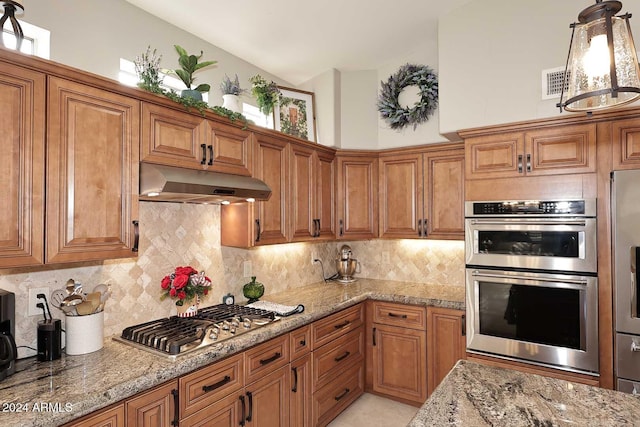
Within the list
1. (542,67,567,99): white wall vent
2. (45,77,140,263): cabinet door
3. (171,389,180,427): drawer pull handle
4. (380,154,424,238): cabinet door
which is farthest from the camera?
(380,154,424,238): cabinet door

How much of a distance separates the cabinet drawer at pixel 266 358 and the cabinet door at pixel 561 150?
2.12 metres

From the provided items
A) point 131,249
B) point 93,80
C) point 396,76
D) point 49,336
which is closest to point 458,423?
point 131,249

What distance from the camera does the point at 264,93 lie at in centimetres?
306

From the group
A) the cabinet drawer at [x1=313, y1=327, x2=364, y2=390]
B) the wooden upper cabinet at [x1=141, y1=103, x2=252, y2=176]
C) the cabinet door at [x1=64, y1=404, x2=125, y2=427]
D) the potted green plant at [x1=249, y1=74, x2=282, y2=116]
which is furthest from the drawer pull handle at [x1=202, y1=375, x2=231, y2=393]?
the potted green plant at [x1=249, y1=74, x2=282, y2=116]

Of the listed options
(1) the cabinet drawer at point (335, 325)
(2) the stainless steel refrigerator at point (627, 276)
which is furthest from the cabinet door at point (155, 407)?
A: (2) the stainless steel refrigerator at point (627, 276)

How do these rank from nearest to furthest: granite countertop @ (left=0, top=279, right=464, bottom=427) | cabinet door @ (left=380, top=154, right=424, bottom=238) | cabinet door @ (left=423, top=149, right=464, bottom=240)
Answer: granite countertop @ (left=0, top=279, right=464, bottom=427) → cabinet door @ (left=423, top=149, right=464, bottom=240) → cabinet door @ (left=380, top=154, right=424, bottom=238)

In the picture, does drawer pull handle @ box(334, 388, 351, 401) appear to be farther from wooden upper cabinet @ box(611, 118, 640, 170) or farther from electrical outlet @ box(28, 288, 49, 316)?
wooden upper cabinet @ box(611, 118, 640, 170)

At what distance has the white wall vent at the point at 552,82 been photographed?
2.51m

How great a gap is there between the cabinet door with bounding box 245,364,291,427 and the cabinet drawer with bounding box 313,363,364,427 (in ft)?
1.19

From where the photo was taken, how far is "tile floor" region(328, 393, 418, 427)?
2.93 meters

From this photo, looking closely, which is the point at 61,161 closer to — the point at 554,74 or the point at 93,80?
the point at 93,80

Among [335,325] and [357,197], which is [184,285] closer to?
[335,325]

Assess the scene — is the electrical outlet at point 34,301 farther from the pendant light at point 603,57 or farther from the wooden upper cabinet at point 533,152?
the wooden upper cabinet at point 533,152

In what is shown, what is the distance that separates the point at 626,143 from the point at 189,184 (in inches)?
108
